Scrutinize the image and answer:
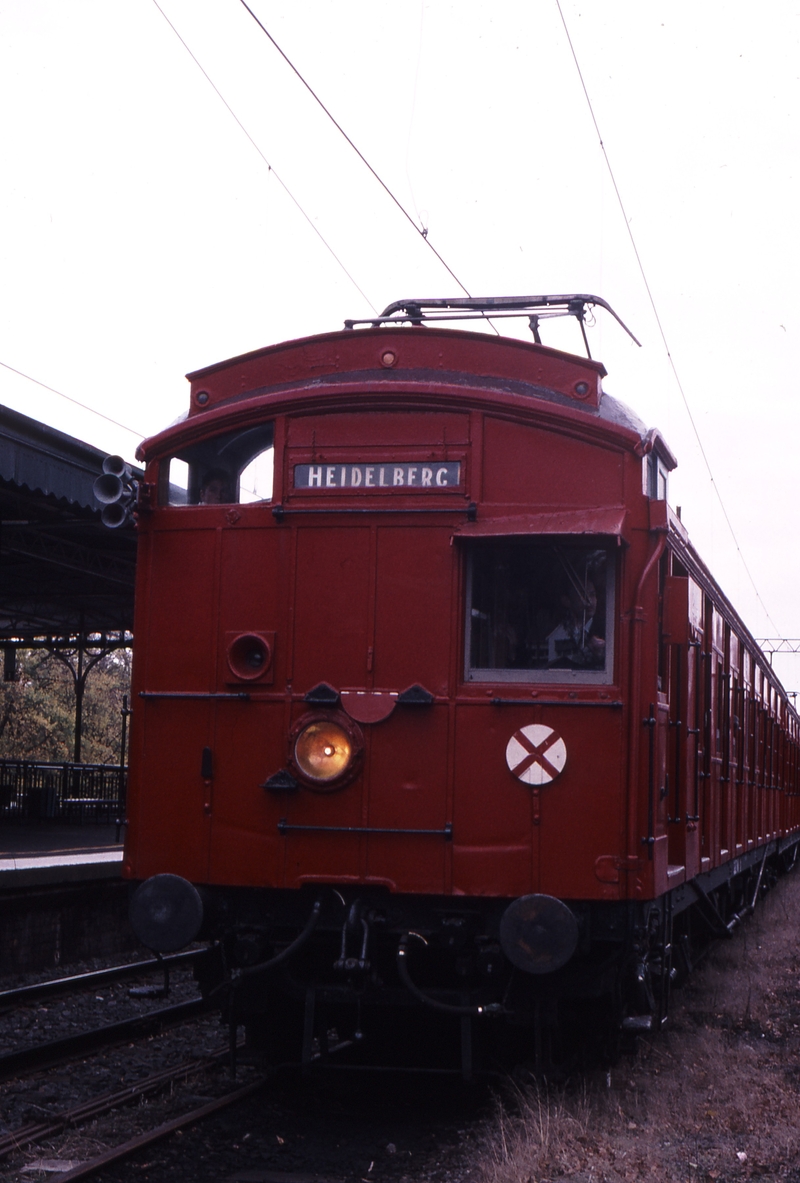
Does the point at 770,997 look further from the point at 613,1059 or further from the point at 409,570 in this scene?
the point at 409,570

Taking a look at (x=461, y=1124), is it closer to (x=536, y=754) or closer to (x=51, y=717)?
(x=536, y=754)

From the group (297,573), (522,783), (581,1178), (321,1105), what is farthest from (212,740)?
(581,1178)

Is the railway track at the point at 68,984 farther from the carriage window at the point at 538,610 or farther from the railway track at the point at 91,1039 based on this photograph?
the carriage window at the point at 538,610

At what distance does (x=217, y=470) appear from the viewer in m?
7.55

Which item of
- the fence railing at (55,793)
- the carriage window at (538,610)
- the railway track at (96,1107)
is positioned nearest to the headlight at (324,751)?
the carriage window at (538,610)

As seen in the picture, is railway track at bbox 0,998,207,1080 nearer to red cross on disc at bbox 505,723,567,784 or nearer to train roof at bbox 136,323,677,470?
red cross on disc at bbox 505,723,567,784

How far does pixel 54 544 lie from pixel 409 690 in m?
14.0

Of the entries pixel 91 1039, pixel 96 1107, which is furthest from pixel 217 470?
pixel 91 1039

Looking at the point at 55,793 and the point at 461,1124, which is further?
the point at 55,793

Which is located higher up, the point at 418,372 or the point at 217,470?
the point at 418,372

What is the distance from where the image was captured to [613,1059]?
807cm

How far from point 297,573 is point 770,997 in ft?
22.2

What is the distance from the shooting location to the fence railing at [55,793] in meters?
25.9

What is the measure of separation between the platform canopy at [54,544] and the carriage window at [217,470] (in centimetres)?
45
